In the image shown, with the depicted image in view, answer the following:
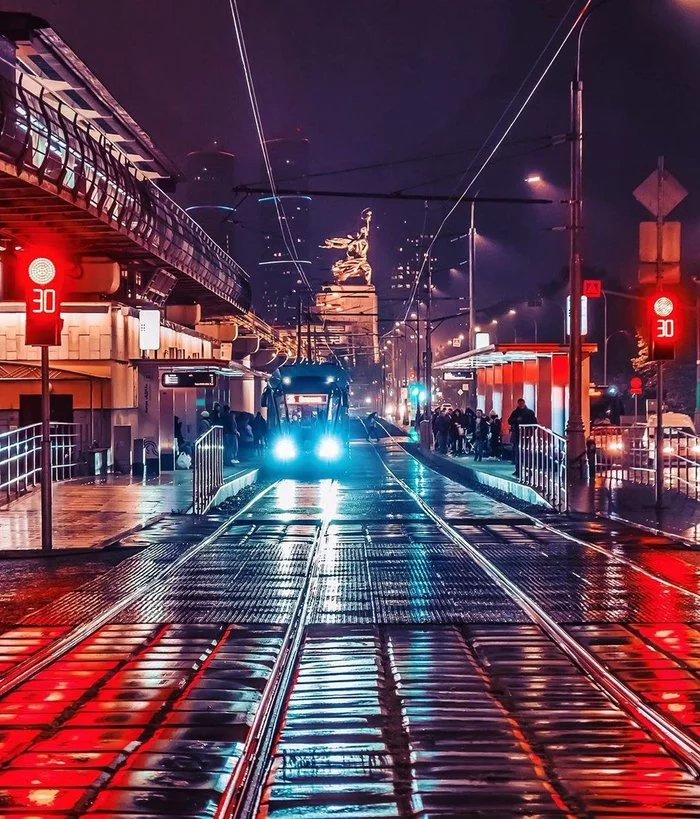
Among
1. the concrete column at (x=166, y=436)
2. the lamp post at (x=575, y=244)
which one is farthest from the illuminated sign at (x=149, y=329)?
the lamp post at (x=575, y=244)

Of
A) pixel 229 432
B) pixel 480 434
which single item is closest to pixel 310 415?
pixel 229 432

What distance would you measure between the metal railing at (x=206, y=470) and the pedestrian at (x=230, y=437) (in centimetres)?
1420

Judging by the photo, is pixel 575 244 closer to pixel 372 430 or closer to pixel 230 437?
pixel 230 437

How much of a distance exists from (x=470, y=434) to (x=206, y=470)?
2741 centimetres

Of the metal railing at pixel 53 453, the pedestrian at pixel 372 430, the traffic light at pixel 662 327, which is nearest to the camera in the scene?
the traffic light at pixel 662 327

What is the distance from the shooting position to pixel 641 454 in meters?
30.9

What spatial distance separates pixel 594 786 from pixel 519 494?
A: 2365cm

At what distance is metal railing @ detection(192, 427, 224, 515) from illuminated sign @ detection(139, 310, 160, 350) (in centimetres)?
939

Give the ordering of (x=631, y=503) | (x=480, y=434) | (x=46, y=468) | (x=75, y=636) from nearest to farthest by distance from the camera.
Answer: (x=75, y=636) → (x=46, y=468) → (x=631, y=503) → (x=480, y=434)

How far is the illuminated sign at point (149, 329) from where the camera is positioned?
3806cm

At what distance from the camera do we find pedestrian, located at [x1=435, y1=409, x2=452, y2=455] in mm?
55125

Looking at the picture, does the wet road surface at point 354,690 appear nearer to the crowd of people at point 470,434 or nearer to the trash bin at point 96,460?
the trash bin at point 96,460

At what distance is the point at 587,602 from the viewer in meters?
11.8

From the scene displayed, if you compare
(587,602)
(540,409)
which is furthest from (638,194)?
(540,409)
